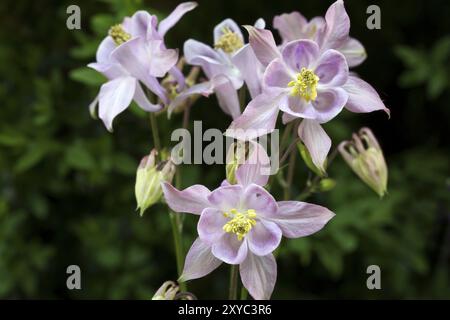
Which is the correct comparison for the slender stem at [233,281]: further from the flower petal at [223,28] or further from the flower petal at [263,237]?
the flower petal at [223,28]

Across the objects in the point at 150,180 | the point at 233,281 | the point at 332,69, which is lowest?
the point at 233,281

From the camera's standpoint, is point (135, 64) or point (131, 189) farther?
point (131, 189)

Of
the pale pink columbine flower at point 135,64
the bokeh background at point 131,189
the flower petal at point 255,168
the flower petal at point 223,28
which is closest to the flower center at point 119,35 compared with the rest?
the pale pink columbine flower at point 135,64

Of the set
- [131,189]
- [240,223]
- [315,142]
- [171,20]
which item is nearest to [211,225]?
[240,223]

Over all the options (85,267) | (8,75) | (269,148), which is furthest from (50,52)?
(269,148)

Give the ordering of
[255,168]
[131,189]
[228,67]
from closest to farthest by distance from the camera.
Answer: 1. [255,168]
2. [228,67]
3. [131,189]

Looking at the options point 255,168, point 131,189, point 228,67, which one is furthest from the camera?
point 131,189

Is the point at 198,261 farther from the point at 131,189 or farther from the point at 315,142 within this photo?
the point at 131,189
